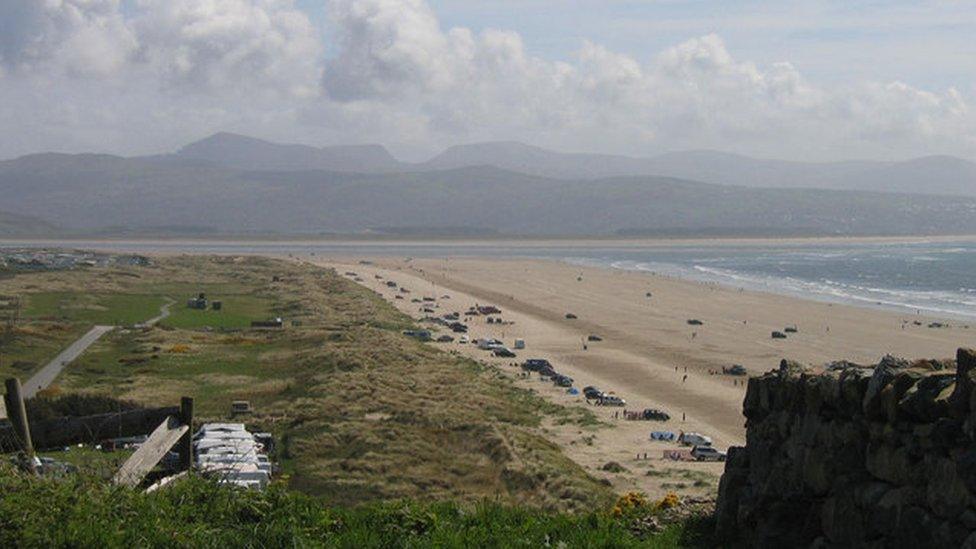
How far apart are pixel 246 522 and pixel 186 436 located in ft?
5.60

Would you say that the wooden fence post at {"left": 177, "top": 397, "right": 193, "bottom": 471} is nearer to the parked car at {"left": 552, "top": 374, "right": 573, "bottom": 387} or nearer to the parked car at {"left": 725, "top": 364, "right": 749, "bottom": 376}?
the parked car at {"left": 552, "top": 374, "right": 573, "bottom": 387}

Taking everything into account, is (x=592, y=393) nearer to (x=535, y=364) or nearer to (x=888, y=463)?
(x=535, y=364)

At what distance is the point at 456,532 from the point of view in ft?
Result: 31.9

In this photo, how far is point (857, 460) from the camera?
27.2ft

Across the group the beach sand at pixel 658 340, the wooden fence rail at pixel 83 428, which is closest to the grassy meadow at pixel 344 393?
the beach sand at pixel 658 340

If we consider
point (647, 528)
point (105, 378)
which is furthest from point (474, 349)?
point (647, 528)

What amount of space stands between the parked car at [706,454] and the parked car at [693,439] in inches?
50.5

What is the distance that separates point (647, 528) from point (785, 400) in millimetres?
1903

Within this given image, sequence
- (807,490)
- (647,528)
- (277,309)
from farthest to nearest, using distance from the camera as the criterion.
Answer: (277,309) → (647,528) → (807,490)

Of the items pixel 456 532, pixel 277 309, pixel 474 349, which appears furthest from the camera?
pixel 277 309

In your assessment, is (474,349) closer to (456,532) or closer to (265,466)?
(265,466)

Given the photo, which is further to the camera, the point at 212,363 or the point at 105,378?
the point at 212,363

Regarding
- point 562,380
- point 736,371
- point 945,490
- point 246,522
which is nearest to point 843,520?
point 945,490

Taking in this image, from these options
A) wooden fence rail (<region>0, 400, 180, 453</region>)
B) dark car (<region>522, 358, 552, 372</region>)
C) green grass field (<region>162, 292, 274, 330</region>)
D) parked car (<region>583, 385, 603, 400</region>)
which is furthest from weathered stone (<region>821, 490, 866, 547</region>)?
green grass field (<region>162, 292, 274, 330</region>)
